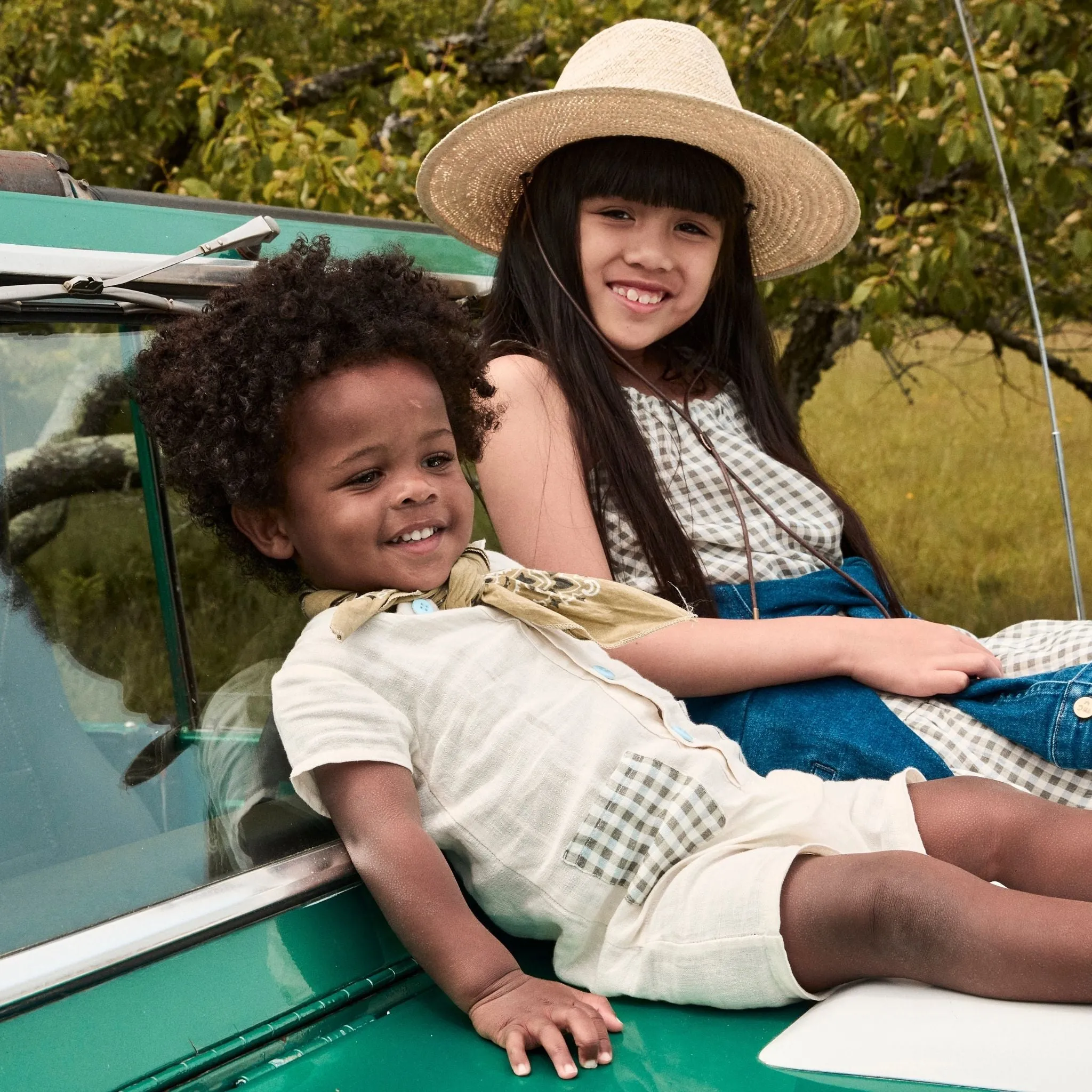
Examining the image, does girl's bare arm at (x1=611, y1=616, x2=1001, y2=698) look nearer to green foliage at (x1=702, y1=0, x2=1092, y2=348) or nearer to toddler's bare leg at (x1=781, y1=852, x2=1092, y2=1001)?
toddler's bare leg at (x1=781, y1=852, x2=1092, y2=1001)

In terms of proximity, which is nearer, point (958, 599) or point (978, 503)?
point (958, 599)

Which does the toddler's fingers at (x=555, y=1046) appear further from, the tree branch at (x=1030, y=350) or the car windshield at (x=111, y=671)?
the tree branch at (x=1030, y=350)

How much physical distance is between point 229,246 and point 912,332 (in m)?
5.03

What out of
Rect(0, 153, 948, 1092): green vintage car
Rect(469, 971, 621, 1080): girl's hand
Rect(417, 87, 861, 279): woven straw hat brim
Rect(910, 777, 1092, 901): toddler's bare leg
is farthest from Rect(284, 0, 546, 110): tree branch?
Rect(469, 971, 621, 1080): girl's hand

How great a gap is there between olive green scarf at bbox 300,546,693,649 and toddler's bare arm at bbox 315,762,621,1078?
19 cm

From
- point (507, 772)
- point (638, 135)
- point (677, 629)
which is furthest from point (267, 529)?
point (638, 135)

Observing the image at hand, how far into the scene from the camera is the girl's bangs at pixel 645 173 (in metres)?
2.26

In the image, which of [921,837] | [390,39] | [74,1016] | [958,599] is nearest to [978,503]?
[958,599]

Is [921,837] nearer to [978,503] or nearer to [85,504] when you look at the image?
[85,504]

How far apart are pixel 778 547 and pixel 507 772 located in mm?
793

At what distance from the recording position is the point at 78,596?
1.61 meters

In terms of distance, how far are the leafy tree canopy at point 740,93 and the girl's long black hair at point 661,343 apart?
6.20 feet

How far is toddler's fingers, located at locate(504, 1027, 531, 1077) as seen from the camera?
1.29m

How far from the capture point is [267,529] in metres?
1.77
